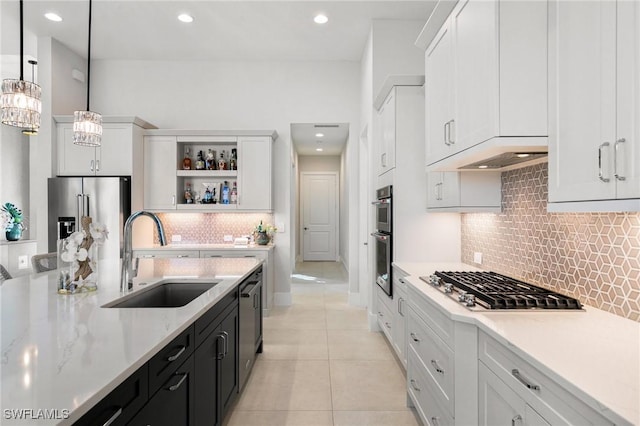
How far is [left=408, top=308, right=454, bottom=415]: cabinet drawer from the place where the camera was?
167 centimetres

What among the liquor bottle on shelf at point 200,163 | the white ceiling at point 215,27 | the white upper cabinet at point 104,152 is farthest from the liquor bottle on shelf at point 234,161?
the white ceiling at point 215,27

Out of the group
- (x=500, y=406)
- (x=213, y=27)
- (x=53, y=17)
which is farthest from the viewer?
(x=213, y=27)

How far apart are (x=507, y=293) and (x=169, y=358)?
153 cm

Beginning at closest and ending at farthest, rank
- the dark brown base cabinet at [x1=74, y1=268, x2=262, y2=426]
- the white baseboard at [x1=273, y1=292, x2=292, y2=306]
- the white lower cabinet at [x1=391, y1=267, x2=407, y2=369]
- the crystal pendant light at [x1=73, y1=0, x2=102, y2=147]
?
the dark brown base cabinet at [x1=74, y1=268, x2=262, y2=426]
the white lower cabinet at [x1=391, y1=267, x2=407, y2=369]
the crystal pendant light at [x1=73, y1=0, x2=102, y2=147]
the white baseboard at [x1=273, y1=292, x2=292, y2=306]

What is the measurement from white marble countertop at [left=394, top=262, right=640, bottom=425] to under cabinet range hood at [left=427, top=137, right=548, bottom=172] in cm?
73

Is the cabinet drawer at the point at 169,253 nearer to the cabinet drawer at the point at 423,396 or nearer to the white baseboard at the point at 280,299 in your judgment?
the white baseboard at the point at 280,299

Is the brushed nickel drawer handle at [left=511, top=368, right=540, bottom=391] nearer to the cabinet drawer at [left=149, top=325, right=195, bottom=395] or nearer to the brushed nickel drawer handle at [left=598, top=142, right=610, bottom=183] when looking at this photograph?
the brushed nickel drawer handle at [left=598, top=142, right=610, bottom=183]

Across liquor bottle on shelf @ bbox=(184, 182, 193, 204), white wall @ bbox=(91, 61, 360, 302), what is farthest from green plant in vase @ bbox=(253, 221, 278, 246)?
liquor bottle on shelf @ bbox=(184, 182, 193, 204)

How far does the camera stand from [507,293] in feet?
5.76

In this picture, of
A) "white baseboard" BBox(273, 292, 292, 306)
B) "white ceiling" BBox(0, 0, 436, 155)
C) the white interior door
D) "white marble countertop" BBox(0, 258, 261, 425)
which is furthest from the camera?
the white interior door

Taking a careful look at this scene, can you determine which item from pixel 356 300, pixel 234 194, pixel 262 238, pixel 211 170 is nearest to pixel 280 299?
pixel 262 238

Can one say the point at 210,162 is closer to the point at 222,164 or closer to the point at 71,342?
the point at 222,164

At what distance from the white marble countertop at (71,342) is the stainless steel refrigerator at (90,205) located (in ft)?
8.01

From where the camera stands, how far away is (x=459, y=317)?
1.54 metres
